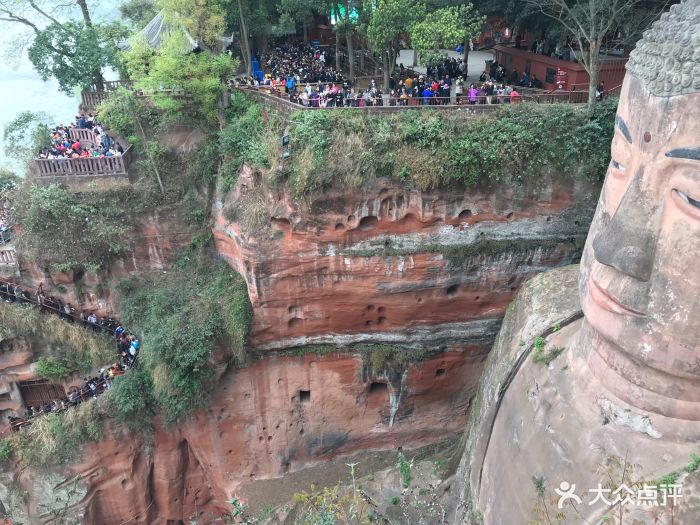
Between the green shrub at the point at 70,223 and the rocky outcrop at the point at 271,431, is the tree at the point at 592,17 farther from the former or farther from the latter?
the green shrub at the point at 70,223

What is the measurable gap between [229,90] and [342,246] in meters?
5.64

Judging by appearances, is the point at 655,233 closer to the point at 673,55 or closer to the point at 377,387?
the point at 673,55

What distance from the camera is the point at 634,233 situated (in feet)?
24.1

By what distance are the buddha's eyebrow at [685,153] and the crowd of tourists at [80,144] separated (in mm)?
13643

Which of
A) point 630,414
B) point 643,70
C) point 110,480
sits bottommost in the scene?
point 110,480

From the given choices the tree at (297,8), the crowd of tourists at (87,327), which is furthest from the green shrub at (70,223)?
the tree at (297,8)

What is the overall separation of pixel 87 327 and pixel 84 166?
4.40m

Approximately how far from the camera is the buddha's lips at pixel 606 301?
25.4ft

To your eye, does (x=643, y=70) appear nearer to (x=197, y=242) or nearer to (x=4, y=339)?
(x=197, y=242)

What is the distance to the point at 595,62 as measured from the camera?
1304 cm

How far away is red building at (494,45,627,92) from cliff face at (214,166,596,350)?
156 inches

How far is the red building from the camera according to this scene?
15562mm

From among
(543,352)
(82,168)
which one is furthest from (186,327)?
(543,352)

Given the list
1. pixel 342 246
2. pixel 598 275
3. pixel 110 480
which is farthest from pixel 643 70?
pixel 110 480
